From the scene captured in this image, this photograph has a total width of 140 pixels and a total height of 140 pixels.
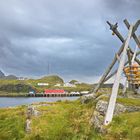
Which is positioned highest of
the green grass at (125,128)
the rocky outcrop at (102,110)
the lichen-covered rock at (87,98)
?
the lichen-covered rock at (87,98)

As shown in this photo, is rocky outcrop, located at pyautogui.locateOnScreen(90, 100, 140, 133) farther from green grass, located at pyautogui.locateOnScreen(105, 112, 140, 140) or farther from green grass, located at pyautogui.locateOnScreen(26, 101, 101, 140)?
green grass, located at pyautogui.locateOnScreen(105, 112, 140, 140)

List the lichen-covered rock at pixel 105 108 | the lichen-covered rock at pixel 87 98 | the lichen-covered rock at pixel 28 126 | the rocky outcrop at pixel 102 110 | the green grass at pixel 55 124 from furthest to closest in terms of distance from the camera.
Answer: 1. the lichen-covered rock at pixel 87 98
2. the lichen-covered rock at pixel 105 108
3. the lichen-covered rock at pixel 28 126
4. the rocky outcrop at pixel 102 110
5. the green grass at pixel 55 124

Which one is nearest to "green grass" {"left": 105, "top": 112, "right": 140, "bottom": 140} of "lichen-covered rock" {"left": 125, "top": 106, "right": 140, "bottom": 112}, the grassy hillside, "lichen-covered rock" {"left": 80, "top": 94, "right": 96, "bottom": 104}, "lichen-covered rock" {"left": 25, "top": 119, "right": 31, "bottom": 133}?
the grassy hillside

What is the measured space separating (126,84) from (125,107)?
236 inches

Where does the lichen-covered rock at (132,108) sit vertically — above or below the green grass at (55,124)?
above

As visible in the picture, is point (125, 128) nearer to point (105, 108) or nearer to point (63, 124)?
point (105, 108)

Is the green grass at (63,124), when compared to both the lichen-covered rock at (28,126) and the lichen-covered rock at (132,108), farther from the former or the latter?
the lichen-covered rock at (132,108)

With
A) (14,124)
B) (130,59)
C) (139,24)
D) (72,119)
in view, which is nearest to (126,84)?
(130,59)

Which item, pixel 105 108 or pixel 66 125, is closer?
pixel 66 125

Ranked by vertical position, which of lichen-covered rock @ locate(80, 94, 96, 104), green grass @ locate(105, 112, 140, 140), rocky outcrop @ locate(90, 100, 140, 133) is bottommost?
green grass @ locate(105, 112, 140, 140)

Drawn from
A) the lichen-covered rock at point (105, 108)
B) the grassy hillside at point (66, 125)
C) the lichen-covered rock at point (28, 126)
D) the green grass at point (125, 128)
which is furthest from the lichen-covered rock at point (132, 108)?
the lichen-covered rock at point (28, 126)

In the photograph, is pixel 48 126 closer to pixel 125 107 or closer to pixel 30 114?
pixel 30 114

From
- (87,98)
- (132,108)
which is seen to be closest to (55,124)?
(132,108)

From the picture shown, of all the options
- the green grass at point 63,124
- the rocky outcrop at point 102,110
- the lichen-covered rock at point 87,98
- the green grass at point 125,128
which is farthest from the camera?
the lichen-covered rock at point 87,98
